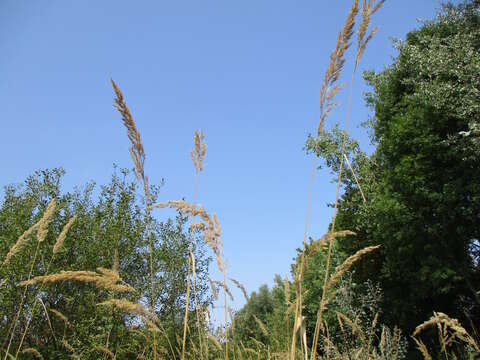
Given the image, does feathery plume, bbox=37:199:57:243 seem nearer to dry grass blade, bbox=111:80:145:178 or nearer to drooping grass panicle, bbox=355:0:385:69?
dry grass blade, bbox=111:80:145:178

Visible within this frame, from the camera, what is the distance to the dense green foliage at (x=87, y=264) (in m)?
13.9

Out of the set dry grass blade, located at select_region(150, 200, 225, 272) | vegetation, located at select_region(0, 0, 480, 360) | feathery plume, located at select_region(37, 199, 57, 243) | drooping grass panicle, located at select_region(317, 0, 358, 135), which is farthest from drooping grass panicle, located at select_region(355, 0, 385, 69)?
Result: vegetation, located at select_region(0, 0, 480, 360)

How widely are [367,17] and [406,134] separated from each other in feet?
50.3

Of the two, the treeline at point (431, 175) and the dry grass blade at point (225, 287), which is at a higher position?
the treeline at point (431, 175)

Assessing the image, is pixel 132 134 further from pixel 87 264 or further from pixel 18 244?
pixel 87 264

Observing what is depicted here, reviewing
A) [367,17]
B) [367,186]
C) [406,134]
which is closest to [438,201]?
[406,134]

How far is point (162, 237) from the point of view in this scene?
60.5ft

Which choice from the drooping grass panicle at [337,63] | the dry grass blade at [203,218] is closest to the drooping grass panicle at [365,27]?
the drooping grass panicle at [337,63]

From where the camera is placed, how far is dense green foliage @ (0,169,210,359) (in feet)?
45.7

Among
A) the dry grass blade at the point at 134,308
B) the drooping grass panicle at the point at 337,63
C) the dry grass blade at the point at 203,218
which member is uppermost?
the drooping grass panicle at the point at 337,63

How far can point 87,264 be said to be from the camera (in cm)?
1553

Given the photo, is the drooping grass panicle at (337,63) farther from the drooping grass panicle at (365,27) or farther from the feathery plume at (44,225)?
the feathery plume at (44,225)

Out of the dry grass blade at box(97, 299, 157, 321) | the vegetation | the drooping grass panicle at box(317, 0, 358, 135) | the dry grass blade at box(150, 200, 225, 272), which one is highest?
the vegetation

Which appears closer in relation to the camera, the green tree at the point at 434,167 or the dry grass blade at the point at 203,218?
the dry grass blade at the point at 203,218
